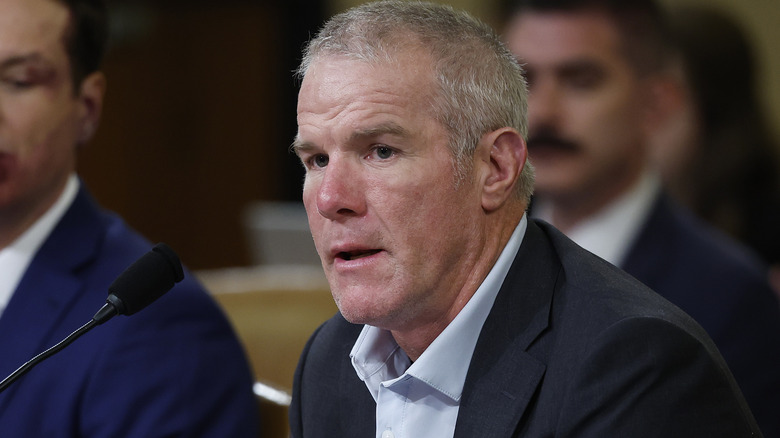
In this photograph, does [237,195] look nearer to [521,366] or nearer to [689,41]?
[689,41]

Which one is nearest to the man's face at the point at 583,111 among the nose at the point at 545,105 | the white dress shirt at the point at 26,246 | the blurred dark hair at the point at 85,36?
the nose at the point at 545,105

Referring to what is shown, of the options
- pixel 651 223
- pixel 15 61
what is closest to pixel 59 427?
pixel 15 61

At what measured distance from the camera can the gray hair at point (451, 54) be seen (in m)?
1.53

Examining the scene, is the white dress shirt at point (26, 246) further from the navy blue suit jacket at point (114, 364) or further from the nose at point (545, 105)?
the nose at point (545, 105)

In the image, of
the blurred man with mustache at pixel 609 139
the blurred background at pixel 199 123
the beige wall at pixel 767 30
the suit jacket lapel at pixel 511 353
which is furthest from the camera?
the blurred background at pixel 199 123

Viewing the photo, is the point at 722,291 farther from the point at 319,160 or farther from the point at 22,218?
the point at 22,218

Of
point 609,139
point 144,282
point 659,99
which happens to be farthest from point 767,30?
point 144,282

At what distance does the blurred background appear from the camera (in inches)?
264

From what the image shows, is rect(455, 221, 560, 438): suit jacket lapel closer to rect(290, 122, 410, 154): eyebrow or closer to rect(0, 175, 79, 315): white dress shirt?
rect(290, 122, 410, 154): eyebrow

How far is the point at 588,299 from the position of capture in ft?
4.90

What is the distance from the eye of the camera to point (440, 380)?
5.14 feet

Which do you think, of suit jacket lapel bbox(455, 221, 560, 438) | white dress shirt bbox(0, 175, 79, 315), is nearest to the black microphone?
suit jacket lapel bbox(455, 221, 560, 438)

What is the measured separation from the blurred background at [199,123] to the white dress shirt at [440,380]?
4967 millimetres

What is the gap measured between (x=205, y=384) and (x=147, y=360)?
0.37 feet
